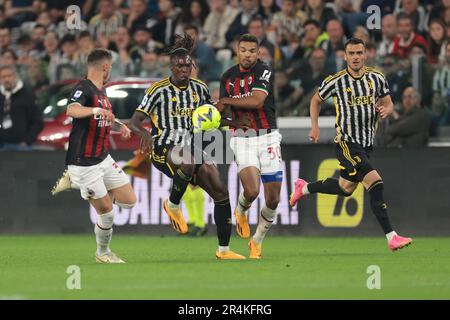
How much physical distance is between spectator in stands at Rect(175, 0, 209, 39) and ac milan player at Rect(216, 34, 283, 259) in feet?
27.7

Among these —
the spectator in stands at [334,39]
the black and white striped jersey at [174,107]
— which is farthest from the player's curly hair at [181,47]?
the spectator in stands at [334,39]

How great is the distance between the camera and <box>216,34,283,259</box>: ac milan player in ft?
44.9

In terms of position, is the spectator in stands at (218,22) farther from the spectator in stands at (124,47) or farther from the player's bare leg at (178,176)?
the player's bare leg at (178,176)

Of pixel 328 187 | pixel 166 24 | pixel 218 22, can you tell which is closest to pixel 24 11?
pixel 166 24

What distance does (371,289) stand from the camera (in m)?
10.6

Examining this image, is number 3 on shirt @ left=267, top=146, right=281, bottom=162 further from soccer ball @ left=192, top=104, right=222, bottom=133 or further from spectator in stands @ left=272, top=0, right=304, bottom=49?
spectator in stands @ left=272, top=0, right=304, bottom=49

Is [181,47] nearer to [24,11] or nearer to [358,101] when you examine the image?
[358,101]

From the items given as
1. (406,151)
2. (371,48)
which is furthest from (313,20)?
(406,151)

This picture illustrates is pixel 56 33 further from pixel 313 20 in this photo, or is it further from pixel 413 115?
pixel 413 115

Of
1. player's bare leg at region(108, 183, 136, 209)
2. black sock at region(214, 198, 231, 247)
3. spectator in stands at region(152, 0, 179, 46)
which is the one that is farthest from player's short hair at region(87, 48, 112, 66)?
spectator in stands at region(152, 0, 179, 46)

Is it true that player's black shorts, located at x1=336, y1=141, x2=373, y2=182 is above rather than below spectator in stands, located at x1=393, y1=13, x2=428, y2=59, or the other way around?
below

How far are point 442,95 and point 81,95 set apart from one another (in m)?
7.11

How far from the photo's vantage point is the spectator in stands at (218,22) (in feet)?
71.9

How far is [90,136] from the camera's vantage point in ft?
42.7
